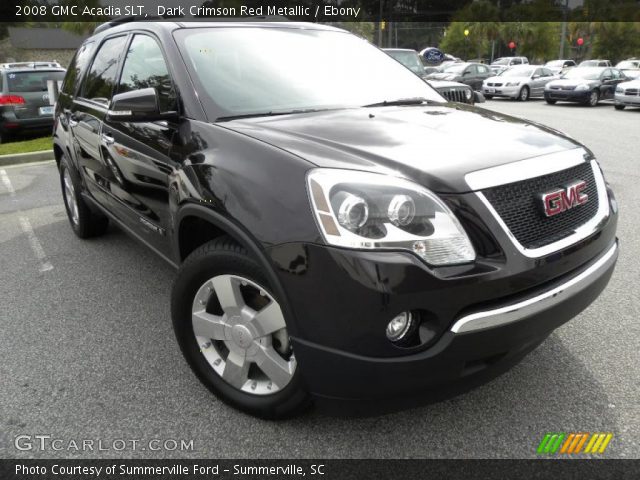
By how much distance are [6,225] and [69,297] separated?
2421 mm

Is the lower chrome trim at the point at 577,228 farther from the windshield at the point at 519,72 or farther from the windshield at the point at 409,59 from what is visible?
the windshield at the point at 519,72

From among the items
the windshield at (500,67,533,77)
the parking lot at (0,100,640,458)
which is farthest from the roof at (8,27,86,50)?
the parking lot at (0,100,640,458)

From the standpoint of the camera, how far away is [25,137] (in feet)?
36.0

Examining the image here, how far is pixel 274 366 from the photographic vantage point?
2166 millimetres

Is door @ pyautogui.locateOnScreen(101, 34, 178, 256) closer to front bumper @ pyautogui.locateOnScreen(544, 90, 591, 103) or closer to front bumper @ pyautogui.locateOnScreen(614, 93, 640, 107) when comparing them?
front bumper @ pyautogui.locateOnScreen(614, 93, 640, 107)

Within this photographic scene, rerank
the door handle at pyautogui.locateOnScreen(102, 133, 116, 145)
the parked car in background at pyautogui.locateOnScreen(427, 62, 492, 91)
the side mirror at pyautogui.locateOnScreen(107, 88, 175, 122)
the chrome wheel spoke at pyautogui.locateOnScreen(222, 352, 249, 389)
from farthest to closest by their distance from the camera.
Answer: the parked car in background at pyautogui.locateOnScreen(427, 62, 492, 91) → the door handle at pyautogui.locateOnScreen(102, 133, 116, 145) → the side mirror at pyautogui.locateOnScreen(107, 88, 175, 122) → the chrome wheel spoke at pyautogui.locateOnScreen(222, 352, 249, 389)

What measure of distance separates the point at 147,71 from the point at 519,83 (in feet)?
72.9

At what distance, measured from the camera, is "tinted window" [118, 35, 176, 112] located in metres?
2.77

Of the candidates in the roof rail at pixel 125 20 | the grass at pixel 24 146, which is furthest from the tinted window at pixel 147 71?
the grass at pixel 24 146

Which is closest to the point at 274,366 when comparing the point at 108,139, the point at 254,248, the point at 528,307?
the point at 254,248

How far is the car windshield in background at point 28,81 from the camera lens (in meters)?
Result: 10.1

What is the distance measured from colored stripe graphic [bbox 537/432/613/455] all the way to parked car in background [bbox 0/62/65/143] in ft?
35.0

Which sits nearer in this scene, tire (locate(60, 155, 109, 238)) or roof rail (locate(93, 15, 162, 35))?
roof rail (locate(93, 15, 162, 35))

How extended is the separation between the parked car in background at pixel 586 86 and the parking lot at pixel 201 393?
58.2 ft
